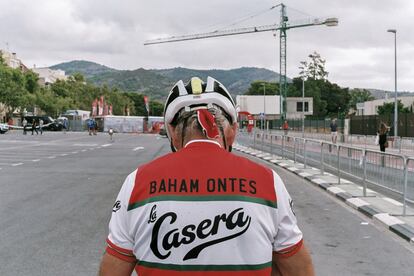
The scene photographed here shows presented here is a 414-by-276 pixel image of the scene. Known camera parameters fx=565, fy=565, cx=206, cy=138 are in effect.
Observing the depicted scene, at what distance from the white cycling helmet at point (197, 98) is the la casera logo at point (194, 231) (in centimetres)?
51

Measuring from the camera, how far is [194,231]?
186 centimetres

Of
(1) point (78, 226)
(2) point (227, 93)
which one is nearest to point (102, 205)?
(1) point (78, 226)

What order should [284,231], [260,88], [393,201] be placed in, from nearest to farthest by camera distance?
[284,231]
[393,201]
[260,88]

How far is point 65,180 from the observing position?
15227 mm

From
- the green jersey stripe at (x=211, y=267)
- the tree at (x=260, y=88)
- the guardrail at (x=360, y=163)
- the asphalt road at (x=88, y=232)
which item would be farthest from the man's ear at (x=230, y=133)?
the tree at (x=260, y=88)

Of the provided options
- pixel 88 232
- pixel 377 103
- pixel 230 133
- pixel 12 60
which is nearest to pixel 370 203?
pixel 88 232

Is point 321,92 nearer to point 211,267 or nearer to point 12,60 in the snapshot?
point 12,60

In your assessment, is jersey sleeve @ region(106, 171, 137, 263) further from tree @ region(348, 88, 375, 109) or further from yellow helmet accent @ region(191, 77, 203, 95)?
tree @ region(348, 88, 375, 109)

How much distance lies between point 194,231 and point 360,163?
11.6m

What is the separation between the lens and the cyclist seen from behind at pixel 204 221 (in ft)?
6.07

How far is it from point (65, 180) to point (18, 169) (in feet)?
14.3

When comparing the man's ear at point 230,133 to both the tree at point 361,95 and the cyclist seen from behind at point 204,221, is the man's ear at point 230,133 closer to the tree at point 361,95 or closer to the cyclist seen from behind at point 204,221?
the cyclist seen from behind at point 204,221

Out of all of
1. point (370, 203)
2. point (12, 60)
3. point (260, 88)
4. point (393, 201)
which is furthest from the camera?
point (260, 88)

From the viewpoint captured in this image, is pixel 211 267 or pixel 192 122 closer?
pixel 211 267
